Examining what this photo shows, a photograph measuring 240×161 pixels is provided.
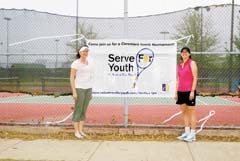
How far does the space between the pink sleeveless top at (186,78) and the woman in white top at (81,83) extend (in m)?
1.78

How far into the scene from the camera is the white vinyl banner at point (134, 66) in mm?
9703

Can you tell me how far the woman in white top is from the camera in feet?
29.5

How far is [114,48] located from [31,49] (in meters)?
2.54

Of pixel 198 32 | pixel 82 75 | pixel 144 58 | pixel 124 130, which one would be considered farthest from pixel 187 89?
pixel 198 32

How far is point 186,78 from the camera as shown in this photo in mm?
8922

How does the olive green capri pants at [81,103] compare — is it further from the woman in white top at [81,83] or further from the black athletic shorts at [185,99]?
the black athletic shorts at [185,99]

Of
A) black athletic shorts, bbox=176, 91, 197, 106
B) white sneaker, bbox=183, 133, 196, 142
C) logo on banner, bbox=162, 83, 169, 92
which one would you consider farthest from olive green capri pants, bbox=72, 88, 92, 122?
white sneaker, bbox=183, 133, 196, 142

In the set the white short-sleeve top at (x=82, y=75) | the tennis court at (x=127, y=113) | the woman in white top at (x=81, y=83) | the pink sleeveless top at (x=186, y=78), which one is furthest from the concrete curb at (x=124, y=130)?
the white short-sleeve top at (x=82, y=75)

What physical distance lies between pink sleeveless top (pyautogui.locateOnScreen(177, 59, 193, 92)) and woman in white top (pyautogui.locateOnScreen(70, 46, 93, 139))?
1.78m

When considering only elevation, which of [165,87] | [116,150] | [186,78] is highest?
[186,78]

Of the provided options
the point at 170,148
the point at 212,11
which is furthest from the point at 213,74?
the point at 170,148

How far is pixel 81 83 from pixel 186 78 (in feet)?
6.74

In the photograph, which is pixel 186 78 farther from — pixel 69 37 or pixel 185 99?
pixel 69 37

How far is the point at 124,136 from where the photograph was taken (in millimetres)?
9492
